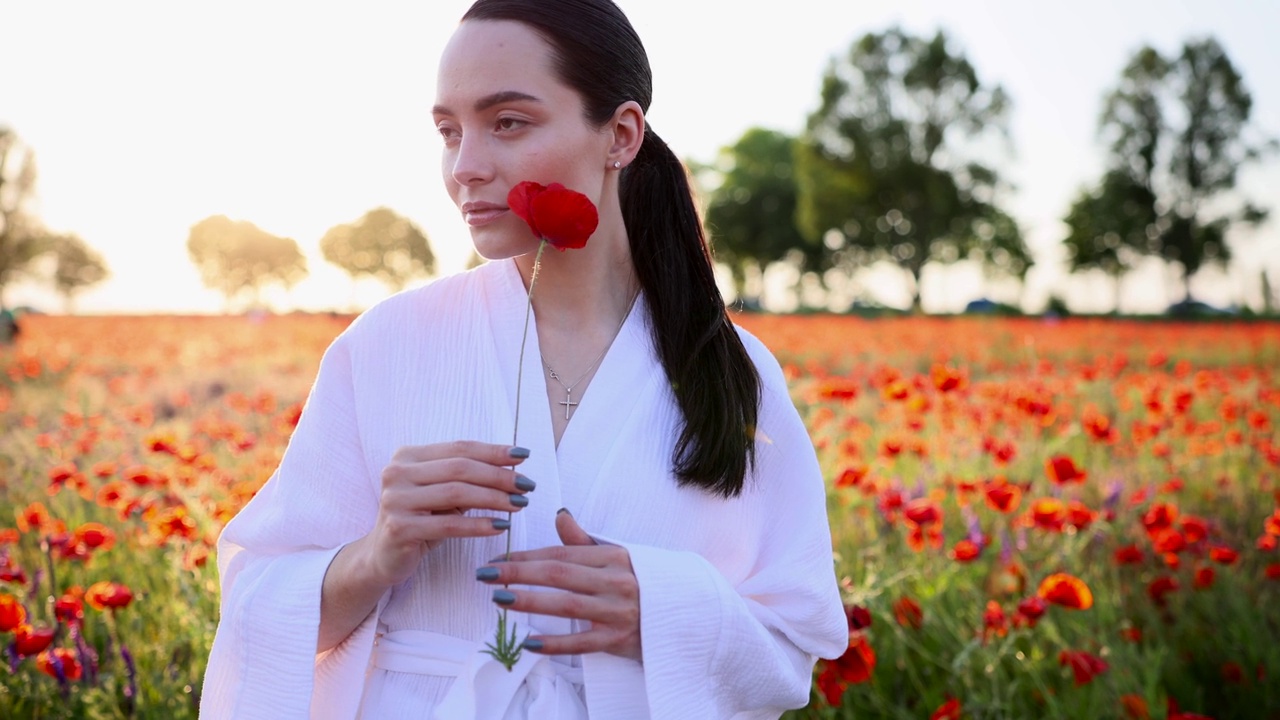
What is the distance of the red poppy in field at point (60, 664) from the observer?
2135mm

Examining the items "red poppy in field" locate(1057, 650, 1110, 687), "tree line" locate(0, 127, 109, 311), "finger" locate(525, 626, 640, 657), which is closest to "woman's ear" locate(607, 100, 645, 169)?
"finger" locate(525, 626, 640, 657)

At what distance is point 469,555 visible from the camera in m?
1.47

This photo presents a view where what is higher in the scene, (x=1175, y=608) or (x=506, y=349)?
(x=506, y=349)

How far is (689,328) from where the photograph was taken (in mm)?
1713

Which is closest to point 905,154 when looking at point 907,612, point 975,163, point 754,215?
point 975,163

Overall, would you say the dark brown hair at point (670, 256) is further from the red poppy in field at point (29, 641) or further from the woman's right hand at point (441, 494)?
the red poppy in field at point (29, 641)

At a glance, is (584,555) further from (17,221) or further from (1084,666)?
(17,221)

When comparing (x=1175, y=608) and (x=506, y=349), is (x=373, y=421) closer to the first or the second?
(x=506, y=349)


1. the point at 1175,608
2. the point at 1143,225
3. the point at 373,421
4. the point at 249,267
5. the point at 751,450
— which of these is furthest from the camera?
the point at 1143,225

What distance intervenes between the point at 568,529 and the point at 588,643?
0.50 ft

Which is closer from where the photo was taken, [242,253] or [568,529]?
[568,529]

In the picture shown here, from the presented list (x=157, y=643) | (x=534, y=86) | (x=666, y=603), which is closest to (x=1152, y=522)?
(x=666, y=603)

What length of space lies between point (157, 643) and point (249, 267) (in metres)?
9.51

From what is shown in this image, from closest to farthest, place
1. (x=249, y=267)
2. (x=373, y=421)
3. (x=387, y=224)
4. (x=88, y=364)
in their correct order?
(x=373, y=421) → (x=88, y=364) → (x=249, y=267) → (x=387, y=224)
